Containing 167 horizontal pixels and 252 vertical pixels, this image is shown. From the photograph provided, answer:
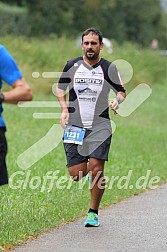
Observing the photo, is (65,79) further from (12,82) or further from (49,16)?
(49,16)

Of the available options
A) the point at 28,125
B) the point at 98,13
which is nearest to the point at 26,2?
the point at 98,13

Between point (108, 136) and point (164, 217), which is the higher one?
point (108, 136)

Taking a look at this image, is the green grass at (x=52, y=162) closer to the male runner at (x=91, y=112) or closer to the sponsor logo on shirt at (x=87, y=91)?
the male runner at (x=91, y=112)

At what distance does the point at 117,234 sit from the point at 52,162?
603cm

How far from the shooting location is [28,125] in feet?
67.8

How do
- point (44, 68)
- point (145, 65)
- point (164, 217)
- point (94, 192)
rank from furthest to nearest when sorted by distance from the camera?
point (145, 65)
point (44, 68)
point (164, 217)
point (94, 192)

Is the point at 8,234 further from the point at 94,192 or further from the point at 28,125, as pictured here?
the point at 28,125

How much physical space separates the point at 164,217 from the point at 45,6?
55.8m

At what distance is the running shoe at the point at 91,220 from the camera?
348 inches

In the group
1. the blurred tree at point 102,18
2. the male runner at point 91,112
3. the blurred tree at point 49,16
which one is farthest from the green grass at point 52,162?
the blurred tree at point 102,18

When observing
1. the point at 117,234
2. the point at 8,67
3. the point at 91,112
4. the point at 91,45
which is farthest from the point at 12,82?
the point at 117,234

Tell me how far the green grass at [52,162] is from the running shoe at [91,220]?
317 mm

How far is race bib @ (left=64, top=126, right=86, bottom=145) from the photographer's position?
8883 mm

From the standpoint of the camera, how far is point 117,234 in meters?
8.51
